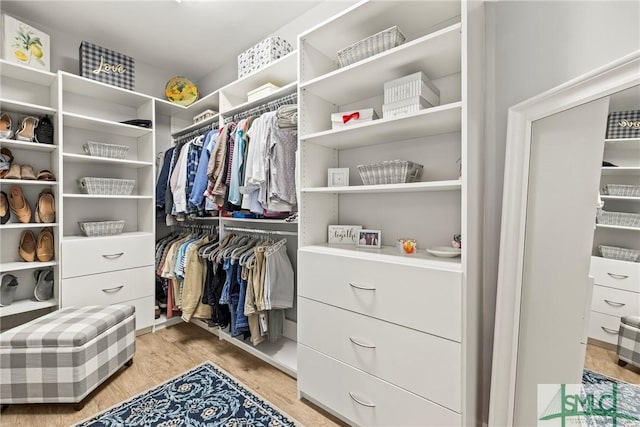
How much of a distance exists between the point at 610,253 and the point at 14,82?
11.9ft

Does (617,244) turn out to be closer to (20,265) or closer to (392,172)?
(392,172)

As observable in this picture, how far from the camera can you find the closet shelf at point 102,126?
2.28 metres

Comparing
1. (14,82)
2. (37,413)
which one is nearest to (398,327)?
(37,413)

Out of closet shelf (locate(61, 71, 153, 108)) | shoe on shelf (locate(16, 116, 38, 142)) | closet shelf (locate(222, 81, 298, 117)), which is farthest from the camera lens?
closet shelf (locate(61, 71, 153, 108))

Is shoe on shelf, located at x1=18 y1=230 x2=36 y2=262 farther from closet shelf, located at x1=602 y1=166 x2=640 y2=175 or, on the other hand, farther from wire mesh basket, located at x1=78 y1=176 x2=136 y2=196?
closet shelf, located at x1=602 y1=166 x2=640 y2=175

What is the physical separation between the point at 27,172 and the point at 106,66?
1.05 metres

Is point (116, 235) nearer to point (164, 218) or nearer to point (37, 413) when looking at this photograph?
point (164, 218)

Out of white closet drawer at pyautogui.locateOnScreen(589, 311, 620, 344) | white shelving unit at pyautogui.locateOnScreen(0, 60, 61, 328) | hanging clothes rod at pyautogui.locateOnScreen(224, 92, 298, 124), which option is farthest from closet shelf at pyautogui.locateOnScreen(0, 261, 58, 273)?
A: white closet drawer at pyautogui.locateOnScreen(589, 311, 620, 344)

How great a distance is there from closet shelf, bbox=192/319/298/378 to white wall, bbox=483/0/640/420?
1.14 meters

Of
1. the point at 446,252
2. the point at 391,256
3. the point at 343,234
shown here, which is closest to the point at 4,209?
the point at 343,234

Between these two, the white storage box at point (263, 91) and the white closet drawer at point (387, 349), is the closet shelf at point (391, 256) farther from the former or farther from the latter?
the white storage box at point (263, 91)

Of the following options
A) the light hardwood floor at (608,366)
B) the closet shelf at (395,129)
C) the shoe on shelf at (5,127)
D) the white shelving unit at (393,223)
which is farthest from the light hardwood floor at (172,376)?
the shoe on shelf at (5,127)

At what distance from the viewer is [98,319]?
179 cm

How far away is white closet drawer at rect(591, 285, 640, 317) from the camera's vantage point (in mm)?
771
